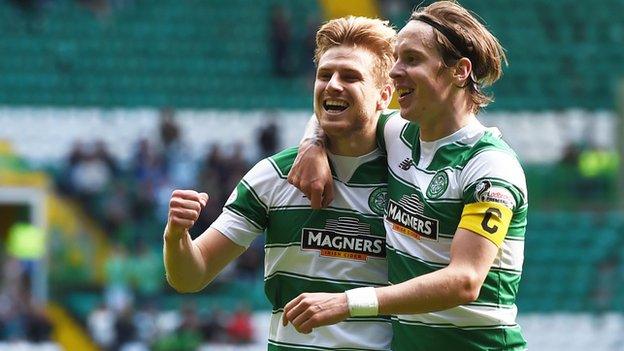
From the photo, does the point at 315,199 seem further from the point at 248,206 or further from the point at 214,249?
the point at 214,249

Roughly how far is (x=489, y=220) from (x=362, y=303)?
0.43 metres

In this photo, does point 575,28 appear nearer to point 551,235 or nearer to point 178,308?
point 551,235

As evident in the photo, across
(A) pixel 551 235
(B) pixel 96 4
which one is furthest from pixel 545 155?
(B) pixel 96 4

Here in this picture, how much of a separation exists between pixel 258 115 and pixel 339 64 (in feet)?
38.7

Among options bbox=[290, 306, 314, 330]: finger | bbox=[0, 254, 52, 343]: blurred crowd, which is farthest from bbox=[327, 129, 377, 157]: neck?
bbox=[0, 254, 52, 343]: blurred crowd

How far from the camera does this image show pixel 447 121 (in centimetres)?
410

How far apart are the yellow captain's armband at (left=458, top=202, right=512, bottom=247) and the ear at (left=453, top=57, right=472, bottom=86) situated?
43 centimetres

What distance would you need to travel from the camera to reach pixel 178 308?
13828mm

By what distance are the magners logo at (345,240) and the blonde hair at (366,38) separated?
18.7 inches

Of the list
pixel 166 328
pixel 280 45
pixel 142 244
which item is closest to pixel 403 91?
→ pixel 166 328

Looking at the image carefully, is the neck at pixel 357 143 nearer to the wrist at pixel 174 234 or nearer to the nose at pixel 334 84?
the nose at pixel 334 84

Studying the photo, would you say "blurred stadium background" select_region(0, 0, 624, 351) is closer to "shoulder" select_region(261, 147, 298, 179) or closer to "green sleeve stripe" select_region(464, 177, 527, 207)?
"shoulder" select_region(261, 147, 298, 179)

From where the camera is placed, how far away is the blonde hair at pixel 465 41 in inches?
159

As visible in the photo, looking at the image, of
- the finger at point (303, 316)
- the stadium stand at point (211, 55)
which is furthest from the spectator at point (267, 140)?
the finger at point (303, 316)
